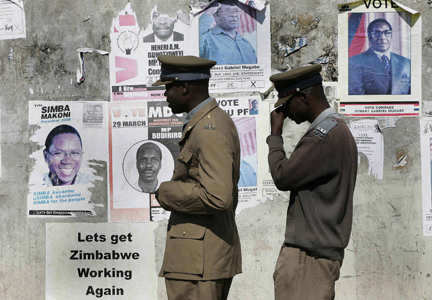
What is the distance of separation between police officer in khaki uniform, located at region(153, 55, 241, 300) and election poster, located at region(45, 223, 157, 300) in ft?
5.58

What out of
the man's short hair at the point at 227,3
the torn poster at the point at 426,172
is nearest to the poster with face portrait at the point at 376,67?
the torn poster at the point at 426,172

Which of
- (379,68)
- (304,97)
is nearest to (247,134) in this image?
(379,68)

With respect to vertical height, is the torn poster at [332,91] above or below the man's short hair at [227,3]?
below

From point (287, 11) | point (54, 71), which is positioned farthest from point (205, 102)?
point (54, 71)

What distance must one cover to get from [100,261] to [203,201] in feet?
7.21

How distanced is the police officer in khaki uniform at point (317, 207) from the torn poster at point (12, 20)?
2.92 m

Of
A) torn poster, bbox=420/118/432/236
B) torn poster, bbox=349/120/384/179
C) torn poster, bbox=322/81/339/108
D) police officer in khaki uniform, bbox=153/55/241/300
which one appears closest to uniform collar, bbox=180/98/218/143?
police officer in khaki uniform, bbox=153/55/241/300

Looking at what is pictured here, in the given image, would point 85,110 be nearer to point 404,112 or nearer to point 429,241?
point 404,112

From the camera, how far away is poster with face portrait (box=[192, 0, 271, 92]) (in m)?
4.05

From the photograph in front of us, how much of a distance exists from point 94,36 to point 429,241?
11.1ft

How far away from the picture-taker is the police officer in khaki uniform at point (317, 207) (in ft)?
7.56

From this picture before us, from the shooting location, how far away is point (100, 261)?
4188 millimetres

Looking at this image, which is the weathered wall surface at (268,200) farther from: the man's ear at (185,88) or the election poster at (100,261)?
the man's ear at (185,88)

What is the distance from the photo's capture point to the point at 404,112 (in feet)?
13.2
